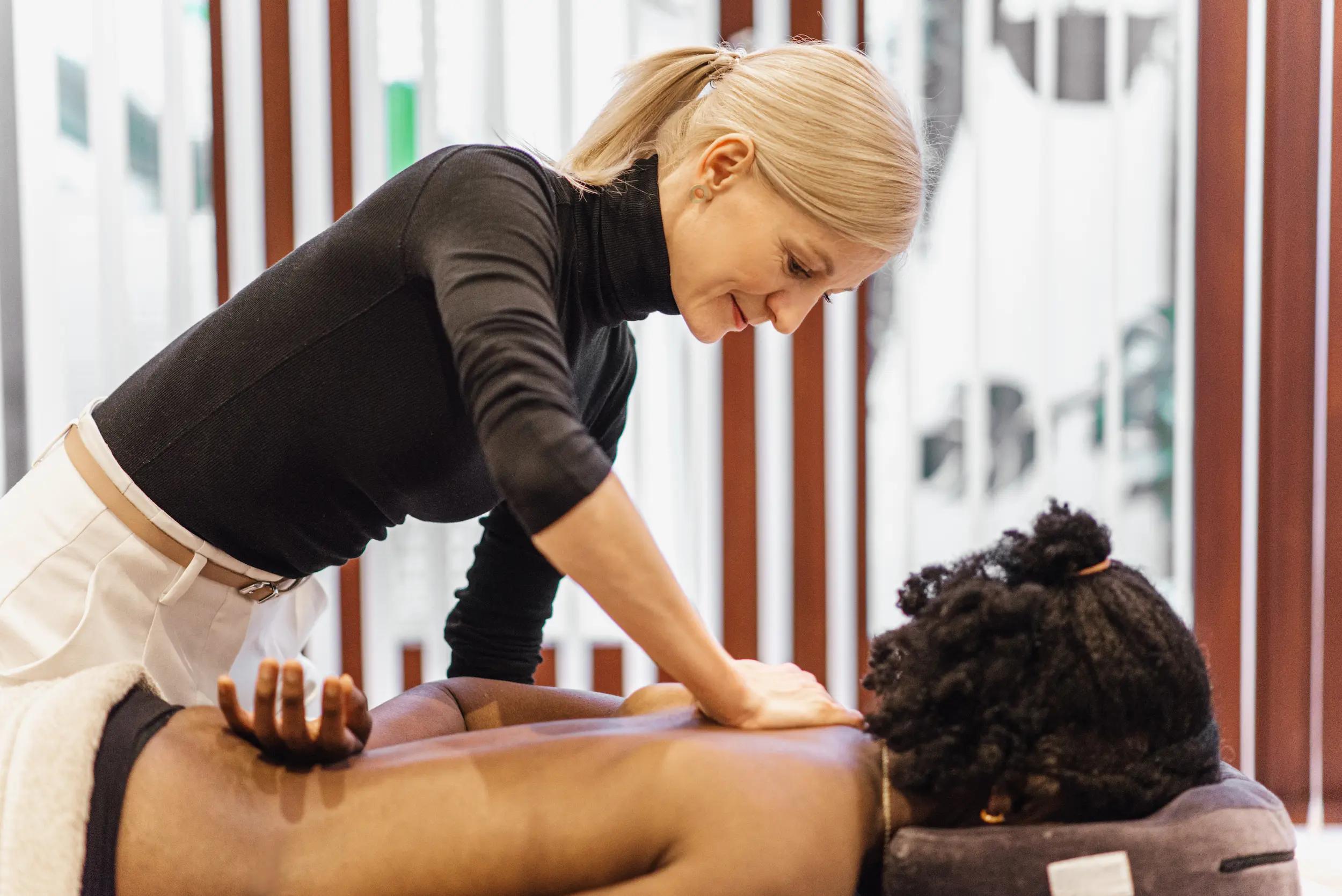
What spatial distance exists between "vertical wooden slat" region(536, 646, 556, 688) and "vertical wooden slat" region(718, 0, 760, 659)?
0.36 meters

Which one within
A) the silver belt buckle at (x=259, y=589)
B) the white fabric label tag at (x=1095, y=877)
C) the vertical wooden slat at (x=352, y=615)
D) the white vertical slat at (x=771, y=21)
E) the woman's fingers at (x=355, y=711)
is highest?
the white vertical slat at (x=771, y=21)

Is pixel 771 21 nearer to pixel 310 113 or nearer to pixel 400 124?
pixel 400 124

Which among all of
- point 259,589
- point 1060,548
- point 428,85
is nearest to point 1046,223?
point 428,85

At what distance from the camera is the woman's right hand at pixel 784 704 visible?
0.97m

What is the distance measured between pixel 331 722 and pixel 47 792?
21cm

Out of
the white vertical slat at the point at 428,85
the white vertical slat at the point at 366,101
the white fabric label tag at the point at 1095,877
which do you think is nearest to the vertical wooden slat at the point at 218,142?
the white vertical slat at the point at 366,101

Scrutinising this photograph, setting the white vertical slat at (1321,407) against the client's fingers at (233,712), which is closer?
the client's fingers at (233,712)

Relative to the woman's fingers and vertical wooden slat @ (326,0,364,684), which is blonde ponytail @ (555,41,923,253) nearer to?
the woman's fingers

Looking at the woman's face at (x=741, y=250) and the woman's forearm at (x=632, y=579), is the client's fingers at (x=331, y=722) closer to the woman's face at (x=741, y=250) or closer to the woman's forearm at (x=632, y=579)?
the woman's forearm at (x=632, y=579)

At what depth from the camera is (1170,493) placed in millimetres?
2328

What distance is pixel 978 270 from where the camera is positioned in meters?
2.25

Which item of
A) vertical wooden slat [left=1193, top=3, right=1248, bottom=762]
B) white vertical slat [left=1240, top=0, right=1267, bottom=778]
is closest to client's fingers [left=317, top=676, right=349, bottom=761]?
vertical wooden slat [left=1193, top=3, right=1248, bottom=762]

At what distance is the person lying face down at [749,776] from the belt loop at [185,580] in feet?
0.73

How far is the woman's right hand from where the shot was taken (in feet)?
3.18
